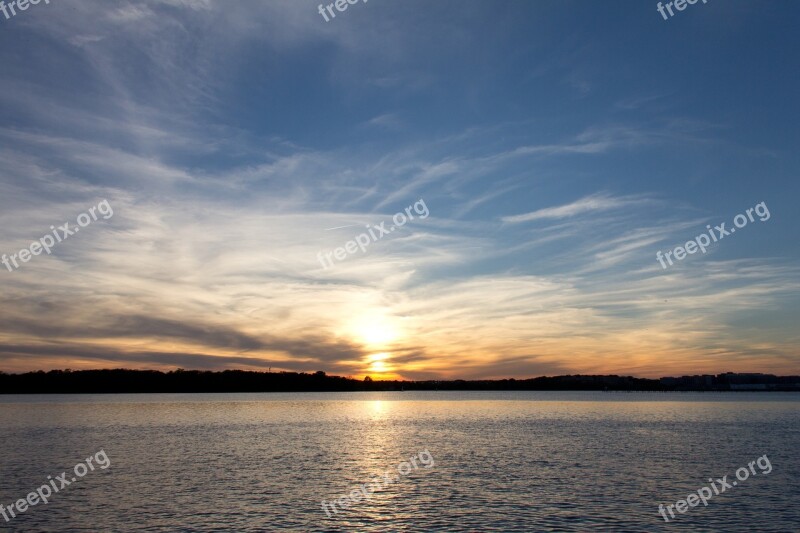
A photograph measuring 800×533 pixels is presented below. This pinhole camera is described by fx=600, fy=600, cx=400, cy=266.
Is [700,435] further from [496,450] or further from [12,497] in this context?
[12,497]

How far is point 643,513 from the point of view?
45.1 m

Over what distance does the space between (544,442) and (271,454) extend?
1725 inches

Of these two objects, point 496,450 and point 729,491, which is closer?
point 729,491

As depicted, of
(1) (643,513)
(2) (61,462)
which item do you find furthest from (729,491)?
(2) (61,462)

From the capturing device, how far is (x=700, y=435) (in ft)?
357

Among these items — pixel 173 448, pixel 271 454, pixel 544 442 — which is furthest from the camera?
pixel 544 442

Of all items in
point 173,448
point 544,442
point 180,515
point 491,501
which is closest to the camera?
point 180,515

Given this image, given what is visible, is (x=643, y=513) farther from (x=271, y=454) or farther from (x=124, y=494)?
(x=271, y=454)

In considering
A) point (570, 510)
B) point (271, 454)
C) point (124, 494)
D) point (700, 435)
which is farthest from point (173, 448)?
point (700, 435)

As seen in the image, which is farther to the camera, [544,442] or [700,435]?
[700,435]

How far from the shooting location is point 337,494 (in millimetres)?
53312

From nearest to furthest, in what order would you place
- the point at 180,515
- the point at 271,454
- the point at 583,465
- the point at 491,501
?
the point at 180,515 → the point at 491,501 → the point at 583,465 → the point at 271,454

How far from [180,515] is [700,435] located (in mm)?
96489

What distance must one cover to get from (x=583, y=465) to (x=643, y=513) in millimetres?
25227
